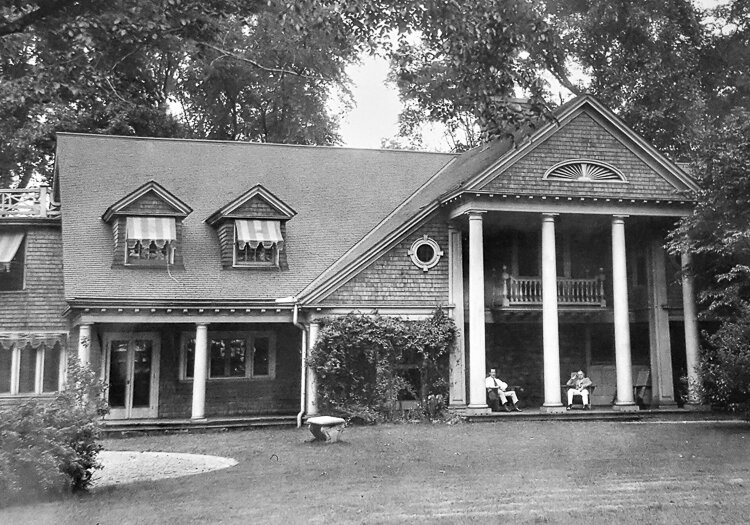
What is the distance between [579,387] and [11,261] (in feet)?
51.4

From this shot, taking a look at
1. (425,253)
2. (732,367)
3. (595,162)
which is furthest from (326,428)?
(595,162)

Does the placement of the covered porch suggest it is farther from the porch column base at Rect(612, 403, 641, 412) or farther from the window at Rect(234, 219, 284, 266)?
the window at Rect(234, 219, 284, 266)

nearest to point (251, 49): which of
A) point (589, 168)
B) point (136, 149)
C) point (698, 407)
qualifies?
point (136, 149)

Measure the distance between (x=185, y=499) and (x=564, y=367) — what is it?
16465 millimetres

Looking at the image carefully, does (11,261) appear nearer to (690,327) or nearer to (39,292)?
(39,292)

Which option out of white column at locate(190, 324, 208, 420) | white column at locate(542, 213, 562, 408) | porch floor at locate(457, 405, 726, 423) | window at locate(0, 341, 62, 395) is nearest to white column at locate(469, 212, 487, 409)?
porch floor at locate(457, 405, 726, 423)

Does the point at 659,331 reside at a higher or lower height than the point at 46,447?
higher

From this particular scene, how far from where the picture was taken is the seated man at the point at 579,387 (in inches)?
876

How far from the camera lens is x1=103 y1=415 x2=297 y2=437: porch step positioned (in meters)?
19.7

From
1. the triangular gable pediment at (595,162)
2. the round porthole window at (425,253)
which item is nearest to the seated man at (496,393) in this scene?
the round porthole window at (425,253)

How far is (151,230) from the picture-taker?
21609 millimetres

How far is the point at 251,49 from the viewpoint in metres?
25.9

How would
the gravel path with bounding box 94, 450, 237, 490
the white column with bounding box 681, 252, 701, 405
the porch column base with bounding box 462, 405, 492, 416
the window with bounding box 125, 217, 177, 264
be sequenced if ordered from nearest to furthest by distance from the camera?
the gravel path with bounding box 94, 450, 237, 490 < the porch column base with bounding box 462, 405, 492, 416 < the window with bounding box 125, 217, 177, 264 < the white column with bounding box 681, 252, 701, 405

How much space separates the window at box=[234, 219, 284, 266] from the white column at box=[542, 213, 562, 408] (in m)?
7.21
